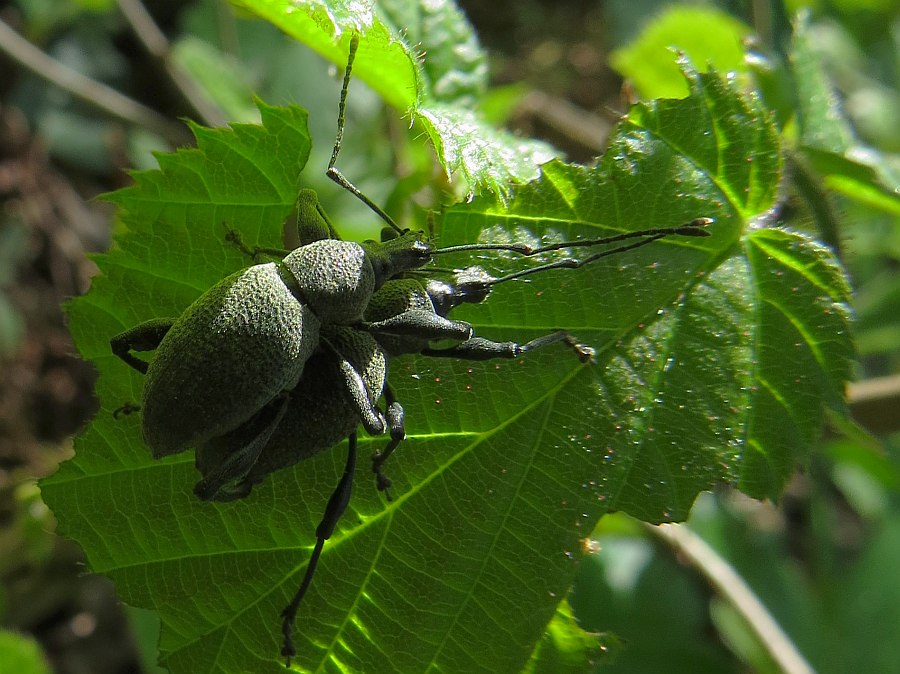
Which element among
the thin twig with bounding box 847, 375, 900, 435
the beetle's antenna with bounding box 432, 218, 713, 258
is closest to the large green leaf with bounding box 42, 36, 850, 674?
the beetle's antenna with bounding box 432, 218, 713, 258

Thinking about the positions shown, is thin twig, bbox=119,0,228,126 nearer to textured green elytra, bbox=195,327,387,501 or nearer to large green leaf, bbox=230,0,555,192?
large green leaf, bbox=230,0,555,192

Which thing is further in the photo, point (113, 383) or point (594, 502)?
point (113, 383)

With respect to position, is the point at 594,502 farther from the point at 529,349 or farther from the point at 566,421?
the point at 529,349

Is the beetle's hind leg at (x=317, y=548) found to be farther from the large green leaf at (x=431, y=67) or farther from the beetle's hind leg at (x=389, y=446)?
the large green leaf at (x=431, y=67)

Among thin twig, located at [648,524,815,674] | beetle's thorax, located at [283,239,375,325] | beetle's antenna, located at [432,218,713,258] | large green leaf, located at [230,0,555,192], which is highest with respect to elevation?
large green leaf, located at [230,0,555,192]

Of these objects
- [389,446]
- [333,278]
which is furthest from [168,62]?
[389,446]

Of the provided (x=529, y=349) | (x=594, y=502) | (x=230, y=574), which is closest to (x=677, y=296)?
(x=529, y=349)
